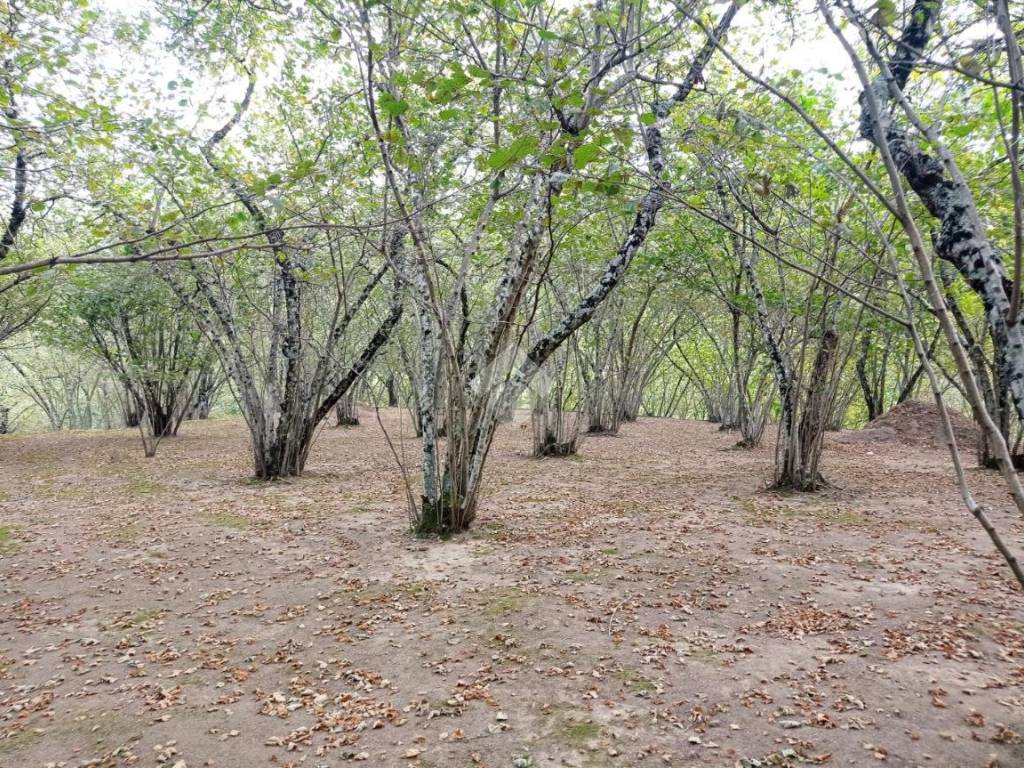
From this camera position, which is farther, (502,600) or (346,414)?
(346,414)

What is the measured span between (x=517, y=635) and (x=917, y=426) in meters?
15.4

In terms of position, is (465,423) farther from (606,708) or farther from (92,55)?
(92,55)

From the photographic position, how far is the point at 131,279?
12.0 m

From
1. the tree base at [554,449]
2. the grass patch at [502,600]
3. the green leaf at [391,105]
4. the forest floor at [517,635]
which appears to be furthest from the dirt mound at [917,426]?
the green leaf at [391,105]

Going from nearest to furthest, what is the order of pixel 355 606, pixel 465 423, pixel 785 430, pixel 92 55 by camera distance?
pixel 355 606, pixel 465 423, pixel 92 55, pixel 785 430

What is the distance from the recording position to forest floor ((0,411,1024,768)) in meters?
2.90

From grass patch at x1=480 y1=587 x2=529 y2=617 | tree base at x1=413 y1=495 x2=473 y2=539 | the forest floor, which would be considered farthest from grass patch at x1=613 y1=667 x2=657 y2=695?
tree base at x1=413 y1=495 x2=473 y2=539

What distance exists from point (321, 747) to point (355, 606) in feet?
5.59

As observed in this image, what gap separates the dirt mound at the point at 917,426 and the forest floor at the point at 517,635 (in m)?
7.54

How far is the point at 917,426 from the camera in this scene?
15.3 metres

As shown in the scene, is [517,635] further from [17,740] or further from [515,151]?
[515,151]

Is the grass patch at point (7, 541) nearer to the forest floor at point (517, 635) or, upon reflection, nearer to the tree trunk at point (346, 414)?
the forest floor at point (517, 635)

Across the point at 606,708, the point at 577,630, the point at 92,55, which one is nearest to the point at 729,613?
the point at 577,630

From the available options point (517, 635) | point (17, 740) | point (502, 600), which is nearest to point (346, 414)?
point (502, 600)
